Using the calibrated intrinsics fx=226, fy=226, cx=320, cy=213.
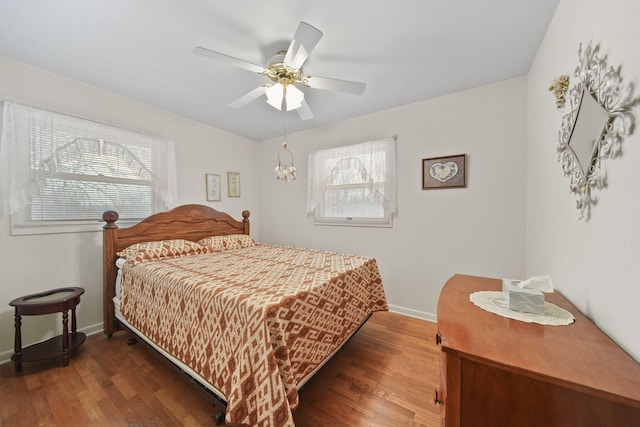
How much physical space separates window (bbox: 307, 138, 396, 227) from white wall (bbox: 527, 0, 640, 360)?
1327mm

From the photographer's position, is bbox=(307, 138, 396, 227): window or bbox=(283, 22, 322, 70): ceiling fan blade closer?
bbox=(283, 22, 322, 70): ceiling fan blade

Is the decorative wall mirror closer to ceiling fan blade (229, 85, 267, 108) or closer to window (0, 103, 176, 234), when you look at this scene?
ceiling fan blade (229, 85, 267, 108)

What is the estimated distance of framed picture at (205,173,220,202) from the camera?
3.21 m

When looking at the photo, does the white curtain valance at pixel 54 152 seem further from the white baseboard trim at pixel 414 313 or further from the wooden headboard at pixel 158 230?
the white baseboard trim at pixel 414 313

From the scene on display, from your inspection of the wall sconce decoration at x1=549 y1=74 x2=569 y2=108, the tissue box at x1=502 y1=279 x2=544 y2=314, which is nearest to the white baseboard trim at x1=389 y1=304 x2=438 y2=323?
the tissue box at x1=502 y1=279 x2=544 y2=314

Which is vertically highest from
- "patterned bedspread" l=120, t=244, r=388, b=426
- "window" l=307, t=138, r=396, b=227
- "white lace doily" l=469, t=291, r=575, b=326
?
"window" l=307, t=138, r=396, b=227

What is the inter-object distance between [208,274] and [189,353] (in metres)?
0.50

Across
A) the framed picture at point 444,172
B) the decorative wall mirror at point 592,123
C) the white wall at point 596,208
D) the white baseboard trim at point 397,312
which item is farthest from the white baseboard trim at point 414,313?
the decorative wall mirror at point 592,123

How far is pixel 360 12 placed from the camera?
1380mm

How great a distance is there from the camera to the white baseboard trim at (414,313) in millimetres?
2500

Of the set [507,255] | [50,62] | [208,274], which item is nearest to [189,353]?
[208,274]

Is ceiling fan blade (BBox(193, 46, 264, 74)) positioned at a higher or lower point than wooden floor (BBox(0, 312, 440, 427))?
higher

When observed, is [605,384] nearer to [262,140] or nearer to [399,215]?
[399,215]

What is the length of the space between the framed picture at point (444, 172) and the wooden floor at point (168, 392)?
1.58 metres
